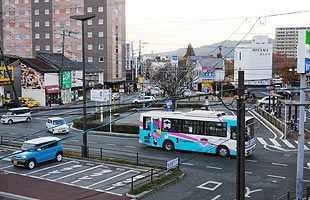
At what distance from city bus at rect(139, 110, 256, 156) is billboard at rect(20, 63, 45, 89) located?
3166 centimetres

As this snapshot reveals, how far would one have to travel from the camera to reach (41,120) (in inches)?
1624

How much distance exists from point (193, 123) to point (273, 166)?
18.7 ft

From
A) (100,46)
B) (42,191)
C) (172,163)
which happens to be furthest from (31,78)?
(42,191)

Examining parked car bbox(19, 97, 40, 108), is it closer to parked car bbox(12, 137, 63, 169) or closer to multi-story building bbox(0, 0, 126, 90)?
multi-story building bbox(0, 0, 126, 90)

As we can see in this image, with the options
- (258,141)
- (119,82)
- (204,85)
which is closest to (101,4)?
(119,82)

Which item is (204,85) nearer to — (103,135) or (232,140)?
(103,135)

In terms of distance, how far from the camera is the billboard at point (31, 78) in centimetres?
5209

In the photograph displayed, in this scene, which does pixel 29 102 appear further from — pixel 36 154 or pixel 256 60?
pixel 256 60

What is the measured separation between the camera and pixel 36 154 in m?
19.3

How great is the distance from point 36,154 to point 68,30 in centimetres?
5496

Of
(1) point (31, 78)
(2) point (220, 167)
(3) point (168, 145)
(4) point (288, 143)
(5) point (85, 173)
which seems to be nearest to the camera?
(5) point (85, 173)

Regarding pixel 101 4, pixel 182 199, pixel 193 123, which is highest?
pixel 101 4

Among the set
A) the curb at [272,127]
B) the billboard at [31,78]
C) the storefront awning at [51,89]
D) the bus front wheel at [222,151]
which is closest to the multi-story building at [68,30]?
the storefront awning at [51,89]

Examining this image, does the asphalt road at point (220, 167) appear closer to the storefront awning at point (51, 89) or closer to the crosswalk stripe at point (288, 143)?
the crosswalk stripe at point (288, 143)
